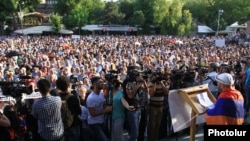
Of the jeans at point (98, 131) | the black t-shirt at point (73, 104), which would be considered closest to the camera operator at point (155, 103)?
the jeans at point (98, 131)

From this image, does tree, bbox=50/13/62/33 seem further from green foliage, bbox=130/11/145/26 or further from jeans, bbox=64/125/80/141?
jeans, bbox=64/125/80/141

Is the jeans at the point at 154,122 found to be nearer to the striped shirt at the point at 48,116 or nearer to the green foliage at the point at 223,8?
the striped shirt at the point at 48,116

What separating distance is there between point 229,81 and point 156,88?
277 cm

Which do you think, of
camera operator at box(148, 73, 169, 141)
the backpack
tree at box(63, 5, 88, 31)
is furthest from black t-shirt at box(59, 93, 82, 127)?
tree at box(63, 5, 88, 31)

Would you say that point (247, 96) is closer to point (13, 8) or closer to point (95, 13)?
point (95, 13)

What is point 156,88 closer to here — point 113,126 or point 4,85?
point 113,126

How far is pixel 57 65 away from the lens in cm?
1530

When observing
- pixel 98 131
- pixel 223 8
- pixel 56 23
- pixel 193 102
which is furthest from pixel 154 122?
pixel 223 8

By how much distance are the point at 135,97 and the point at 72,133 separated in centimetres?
145

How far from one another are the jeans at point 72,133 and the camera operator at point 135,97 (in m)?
1.05

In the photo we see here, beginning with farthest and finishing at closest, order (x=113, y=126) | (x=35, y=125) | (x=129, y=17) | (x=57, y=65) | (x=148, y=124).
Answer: (x=129, y=17) < (x=57, y=65) < (x=148, y=124) < (x=113, y=126) < (x=35, y=125)

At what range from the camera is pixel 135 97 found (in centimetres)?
770

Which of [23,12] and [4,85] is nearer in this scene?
[4,85]

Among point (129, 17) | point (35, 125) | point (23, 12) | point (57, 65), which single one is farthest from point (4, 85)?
point (23, 12)
